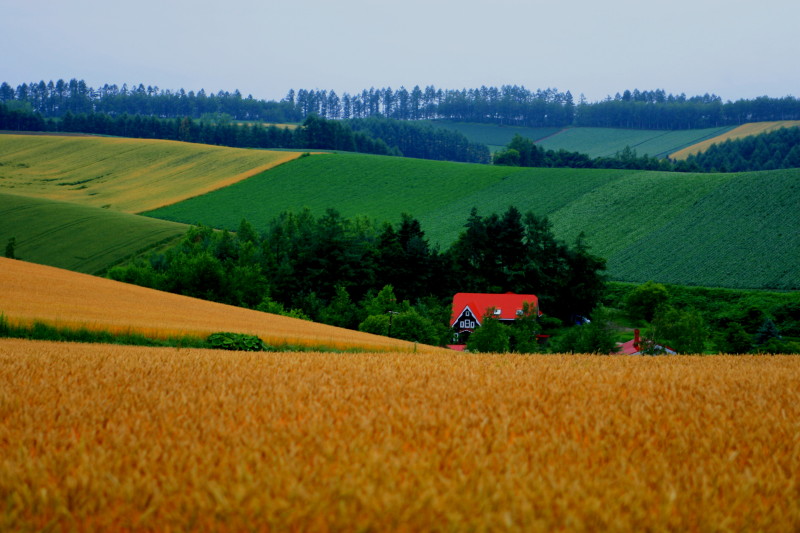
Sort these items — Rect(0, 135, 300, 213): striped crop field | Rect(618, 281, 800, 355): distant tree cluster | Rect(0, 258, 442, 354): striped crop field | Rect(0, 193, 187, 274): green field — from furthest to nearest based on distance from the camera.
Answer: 1. Rect(0, 135, 300, 213): striped crop field
2. Rect(0, 193, 187, 274): green field
3. Rect(618, 281, 800, 355): distant tree cluster
4. Rect(0, 258, 442, 354): striped crop field

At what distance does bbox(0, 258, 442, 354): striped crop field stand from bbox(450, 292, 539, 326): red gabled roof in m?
29.8

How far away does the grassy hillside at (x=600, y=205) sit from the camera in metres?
75.6

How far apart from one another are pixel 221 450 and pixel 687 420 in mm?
5024

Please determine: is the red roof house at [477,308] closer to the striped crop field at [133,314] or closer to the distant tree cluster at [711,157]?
the striped crop field at [133,314]

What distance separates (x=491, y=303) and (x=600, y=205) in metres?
38.6

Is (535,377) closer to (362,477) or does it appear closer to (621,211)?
(362,477)

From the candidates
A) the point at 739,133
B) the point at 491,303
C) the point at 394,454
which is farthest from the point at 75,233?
the point at 739,133

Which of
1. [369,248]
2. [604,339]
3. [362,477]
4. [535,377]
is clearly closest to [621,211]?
[369,248]

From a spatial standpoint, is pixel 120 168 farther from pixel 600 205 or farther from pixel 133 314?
pixel 133 314

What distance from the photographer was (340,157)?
5428 inches

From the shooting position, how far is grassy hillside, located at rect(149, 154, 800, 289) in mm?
75625

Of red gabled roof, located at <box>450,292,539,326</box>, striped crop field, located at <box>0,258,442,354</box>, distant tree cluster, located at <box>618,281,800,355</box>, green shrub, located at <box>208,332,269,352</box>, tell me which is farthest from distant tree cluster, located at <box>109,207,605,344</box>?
green shrub, located at <box>208,332,269,352</box>

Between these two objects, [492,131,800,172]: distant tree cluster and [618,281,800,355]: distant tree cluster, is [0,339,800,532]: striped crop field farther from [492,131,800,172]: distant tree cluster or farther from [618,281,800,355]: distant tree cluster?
[492,131,800,172]: distant tree cluster

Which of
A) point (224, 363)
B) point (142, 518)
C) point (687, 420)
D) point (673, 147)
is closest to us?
point (142, 518)
